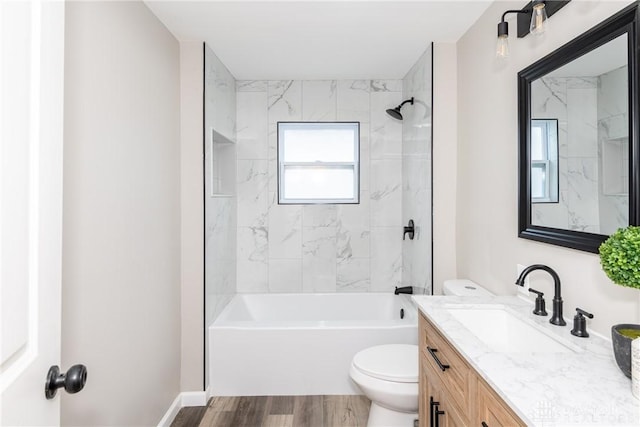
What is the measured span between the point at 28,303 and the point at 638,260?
136cm

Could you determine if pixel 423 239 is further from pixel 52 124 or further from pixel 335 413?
pixel 52 124

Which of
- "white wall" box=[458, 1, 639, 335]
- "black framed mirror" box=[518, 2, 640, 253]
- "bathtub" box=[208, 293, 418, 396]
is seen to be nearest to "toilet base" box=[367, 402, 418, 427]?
"bathtub" box=[208, 293, 418, 396]

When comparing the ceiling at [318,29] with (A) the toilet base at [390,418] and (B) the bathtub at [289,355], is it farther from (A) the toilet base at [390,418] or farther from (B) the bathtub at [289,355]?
(A) the toilet base at [390,418]

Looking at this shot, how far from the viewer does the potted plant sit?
0.85 m

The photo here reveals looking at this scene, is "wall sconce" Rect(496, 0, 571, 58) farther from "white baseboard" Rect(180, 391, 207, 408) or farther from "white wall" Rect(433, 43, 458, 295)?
"white baseboard" Rect(180, 391, 207, 408)

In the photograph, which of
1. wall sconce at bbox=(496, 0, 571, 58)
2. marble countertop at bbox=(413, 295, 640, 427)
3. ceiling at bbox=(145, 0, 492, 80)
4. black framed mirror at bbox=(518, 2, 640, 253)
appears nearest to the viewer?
marble countertop at bbox=(413, 295, 640, 427)

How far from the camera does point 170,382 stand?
2.24 m

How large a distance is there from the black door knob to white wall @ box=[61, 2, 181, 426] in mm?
604

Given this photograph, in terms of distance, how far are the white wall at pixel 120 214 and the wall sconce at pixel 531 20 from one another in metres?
1.72

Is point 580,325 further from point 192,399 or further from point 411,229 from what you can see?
point 192,399

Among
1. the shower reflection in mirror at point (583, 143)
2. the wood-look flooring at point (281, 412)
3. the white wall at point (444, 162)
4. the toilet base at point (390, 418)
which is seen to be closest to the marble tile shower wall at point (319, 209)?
the white wall at point (444, 162)

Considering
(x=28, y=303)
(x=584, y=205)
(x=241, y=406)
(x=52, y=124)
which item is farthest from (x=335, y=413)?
(x=52, y=124)

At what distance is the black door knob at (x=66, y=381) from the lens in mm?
793

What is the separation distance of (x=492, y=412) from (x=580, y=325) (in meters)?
0.53
